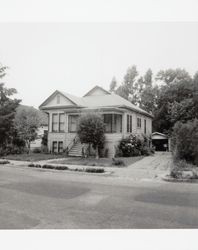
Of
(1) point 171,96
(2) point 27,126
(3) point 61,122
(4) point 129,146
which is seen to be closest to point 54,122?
(3) point 61,122

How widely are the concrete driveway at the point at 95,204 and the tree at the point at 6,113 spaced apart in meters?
13.5

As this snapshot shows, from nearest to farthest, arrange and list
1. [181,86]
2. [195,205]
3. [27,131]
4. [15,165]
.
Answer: [195,205] < [15,165] < [27,131] < [181,86]

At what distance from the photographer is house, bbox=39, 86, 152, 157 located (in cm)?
2350

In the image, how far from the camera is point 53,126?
26.7m

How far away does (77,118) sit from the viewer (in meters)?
24.7

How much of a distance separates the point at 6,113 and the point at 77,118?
657 cm

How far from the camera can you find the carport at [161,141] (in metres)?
35.6

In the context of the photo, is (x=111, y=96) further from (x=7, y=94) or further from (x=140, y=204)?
(x=140, y=204)

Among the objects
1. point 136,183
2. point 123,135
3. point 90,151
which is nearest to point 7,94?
point 90,151

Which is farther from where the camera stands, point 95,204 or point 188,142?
point 188,142

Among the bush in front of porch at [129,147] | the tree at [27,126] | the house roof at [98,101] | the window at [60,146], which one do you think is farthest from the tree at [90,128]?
the window at [60,146]

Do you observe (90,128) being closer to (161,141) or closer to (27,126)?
(27,126)

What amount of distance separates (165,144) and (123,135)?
1376cm

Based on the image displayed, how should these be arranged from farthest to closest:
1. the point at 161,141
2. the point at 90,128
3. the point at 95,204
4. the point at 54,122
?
the point at 161,141 → the point at 54,122 → the point at 90,128 → the point at 95,204
